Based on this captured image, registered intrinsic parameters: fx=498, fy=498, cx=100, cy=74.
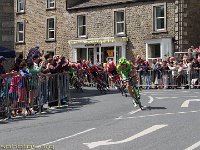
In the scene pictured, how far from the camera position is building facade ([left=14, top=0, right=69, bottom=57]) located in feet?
150

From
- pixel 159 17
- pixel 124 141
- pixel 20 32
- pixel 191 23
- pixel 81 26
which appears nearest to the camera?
pixel 124 141

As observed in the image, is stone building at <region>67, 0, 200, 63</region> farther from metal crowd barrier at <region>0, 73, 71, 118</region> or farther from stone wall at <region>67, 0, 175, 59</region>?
metal crowd barrier at <region>0, 73, 71, 118</region>

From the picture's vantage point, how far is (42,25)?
46781mm

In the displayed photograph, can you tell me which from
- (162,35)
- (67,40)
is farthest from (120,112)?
(67,40)

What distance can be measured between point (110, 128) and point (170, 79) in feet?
55.8

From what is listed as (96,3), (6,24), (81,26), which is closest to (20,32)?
(81,26)

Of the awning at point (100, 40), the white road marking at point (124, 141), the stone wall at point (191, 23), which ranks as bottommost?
the white road marking at point (124, 141)

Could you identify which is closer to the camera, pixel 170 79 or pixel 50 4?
pixel 170 79

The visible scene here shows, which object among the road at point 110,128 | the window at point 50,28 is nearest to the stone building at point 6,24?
the road at point 110,128

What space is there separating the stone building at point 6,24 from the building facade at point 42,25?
59.2 ft

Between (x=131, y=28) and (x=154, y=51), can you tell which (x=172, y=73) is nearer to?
(x=154, y=51)

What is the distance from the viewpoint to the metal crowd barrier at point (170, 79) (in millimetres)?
28359

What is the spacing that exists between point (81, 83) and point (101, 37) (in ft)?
48.4

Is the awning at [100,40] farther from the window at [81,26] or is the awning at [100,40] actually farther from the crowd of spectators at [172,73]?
the crowd of spectators at [172,73]
